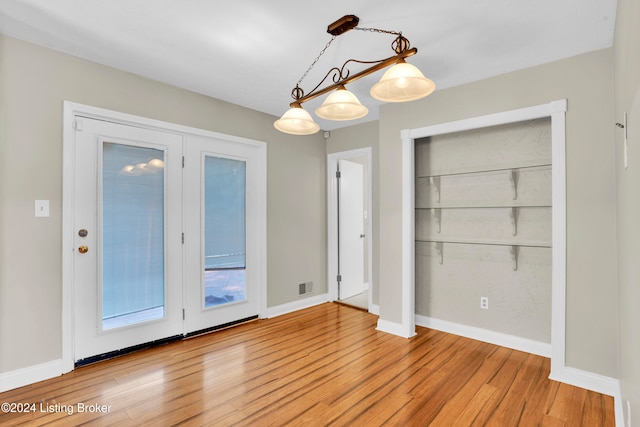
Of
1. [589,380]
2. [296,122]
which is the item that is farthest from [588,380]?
[296,122]

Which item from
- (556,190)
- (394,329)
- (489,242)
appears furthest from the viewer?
(394,329)

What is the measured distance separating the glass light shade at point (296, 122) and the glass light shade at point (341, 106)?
0.54ft

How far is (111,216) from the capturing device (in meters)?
2.94

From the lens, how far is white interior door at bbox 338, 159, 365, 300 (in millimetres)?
4980

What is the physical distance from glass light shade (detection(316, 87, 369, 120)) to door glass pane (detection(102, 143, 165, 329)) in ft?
6.36

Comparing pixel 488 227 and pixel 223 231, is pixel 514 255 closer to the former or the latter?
pixel 488 227

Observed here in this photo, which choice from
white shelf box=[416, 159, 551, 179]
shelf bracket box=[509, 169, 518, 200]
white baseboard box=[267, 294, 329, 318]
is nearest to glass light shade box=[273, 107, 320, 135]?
white shelf box=[416, 159, 551, 179]

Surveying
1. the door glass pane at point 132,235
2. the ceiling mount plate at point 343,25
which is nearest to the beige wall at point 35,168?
the door glass pane at point 132,235

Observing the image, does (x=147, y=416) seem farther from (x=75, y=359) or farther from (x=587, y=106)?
(x=587, y=106)

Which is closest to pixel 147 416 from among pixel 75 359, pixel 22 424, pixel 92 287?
pixel 22 424

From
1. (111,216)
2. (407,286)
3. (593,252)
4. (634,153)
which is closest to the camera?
(634,153)

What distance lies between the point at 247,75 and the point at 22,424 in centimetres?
300

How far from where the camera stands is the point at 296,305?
4.46 m

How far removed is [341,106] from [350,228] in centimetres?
315
